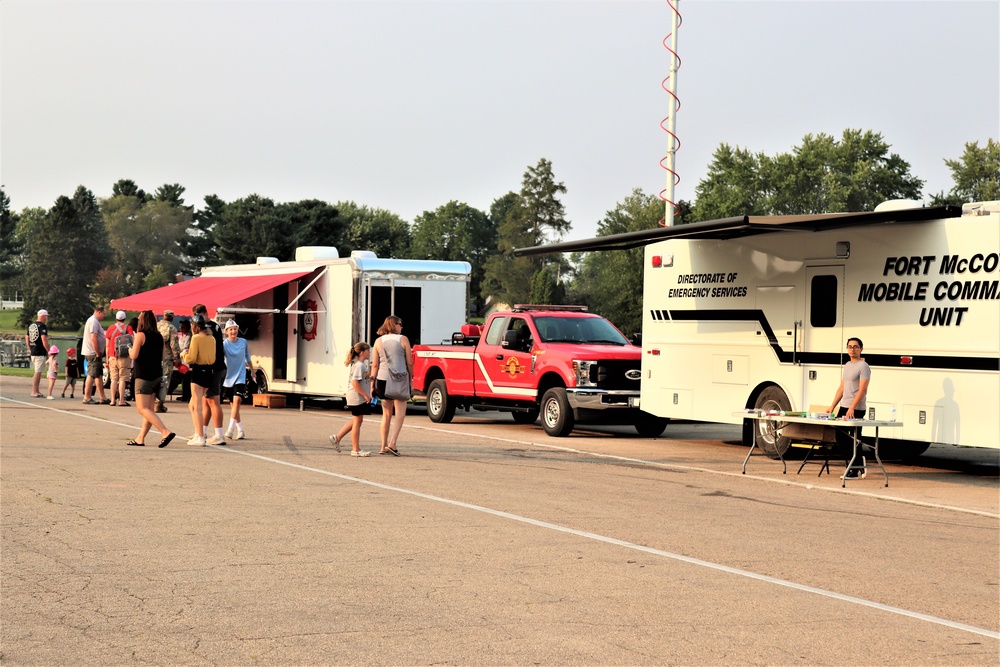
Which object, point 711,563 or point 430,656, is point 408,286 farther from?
point 430,656

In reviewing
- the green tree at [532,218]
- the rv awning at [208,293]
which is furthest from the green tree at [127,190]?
the rv awning at [208,293]

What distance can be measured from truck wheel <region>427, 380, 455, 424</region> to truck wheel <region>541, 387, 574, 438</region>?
103 inches

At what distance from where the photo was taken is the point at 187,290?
2820 centimetres

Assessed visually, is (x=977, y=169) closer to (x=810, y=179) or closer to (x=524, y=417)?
(x=810, y=179)

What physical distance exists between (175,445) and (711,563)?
948 centimetres

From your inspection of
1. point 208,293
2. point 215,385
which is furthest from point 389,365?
point 208,293

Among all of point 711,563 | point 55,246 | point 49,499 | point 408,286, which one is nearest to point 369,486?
point 49,499

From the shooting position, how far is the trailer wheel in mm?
16031

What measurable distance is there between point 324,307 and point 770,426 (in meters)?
10.9

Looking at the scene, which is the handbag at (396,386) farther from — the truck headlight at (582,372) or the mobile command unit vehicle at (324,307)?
the mobile command unit vehicle at (324,307)

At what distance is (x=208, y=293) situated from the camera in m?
26.7

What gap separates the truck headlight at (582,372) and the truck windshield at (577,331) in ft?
4.22

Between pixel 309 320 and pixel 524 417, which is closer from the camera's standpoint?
pixel 524 417

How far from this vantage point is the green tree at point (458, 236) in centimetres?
13850
